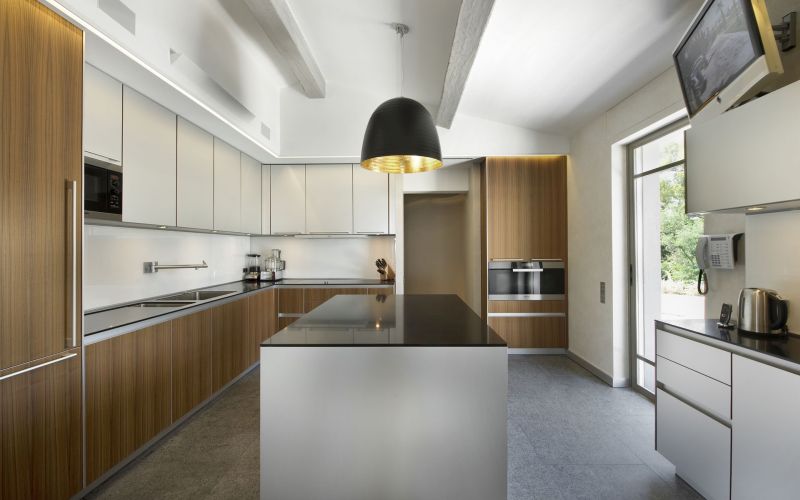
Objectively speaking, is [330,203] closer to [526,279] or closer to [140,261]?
[140,261]

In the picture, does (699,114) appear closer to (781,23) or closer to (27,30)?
(781,23)

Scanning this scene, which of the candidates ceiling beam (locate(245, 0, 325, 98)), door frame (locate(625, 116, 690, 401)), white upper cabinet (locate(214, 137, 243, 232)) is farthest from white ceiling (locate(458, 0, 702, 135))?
white upper cabinet (locate(214, 137, 243, 232))

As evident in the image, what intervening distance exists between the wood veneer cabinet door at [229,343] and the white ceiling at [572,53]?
10.3ft

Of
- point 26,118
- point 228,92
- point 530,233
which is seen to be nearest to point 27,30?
point 26,118

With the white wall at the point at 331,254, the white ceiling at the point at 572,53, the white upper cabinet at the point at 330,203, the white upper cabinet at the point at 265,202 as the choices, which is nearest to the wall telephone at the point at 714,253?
the white ceiling at the point at 572,53

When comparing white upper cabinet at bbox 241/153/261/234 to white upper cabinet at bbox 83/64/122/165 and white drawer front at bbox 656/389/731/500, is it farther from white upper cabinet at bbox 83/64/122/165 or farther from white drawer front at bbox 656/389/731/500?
white drawer front at bbox 656/389/731/500

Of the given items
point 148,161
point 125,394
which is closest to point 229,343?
point 125,394

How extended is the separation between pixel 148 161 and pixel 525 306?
409 centimetres

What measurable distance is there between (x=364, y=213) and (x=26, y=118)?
11.2 feet

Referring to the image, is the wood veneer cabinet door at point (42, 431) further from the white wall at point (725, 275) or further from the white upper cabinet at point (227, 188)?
the white wall at point (725, 275)

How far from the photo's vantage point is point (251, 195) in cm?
455

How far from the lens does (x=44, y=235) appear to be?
1.73m

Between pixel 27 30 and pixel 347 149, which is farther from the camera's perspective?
pixel 347 149

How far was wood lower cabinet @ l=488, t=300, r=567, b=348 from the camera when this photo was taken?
4.64 m
